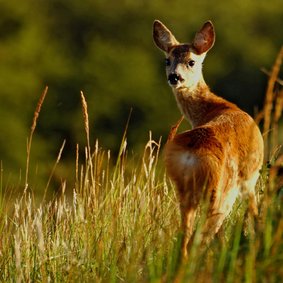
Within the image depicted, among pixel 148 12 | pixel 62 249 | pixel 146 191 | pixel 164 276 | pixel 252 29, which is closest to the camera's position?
pixel 164 276

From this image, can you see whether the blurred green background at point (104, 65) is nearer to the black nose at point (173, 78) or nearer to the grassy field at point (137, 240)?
the black nose at point (173, 78)

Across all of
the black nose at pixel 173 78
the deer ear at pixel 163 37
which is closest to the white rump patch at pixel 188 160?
the black nose at pixel 173 78

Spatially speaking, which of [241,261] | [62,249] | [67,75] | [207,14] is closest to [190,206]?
[62,249]

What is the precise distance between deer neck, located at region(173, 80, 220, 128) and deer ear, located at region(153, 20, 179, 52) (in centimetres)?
87

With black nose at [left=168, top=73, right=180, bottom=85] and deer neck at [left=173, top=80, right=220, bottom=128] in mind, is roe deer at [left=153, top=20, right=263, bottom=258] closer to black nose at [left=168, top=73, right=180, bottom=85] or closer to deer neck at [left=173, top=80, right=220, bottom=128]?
deer neck at [left=173, top=80, right=220, bottom=128]

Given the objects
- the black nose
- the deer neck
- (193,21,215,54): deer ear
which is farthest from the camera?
(193,21,215,54): deer ear

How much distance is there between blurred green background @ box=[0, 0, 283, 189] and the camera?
5128cm

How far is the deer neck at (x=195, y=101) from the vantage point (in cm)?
955

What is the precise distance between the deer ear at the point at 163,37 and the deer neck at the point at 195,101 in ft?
2.86

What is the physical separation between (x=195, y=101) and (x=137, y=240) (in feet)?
12.5

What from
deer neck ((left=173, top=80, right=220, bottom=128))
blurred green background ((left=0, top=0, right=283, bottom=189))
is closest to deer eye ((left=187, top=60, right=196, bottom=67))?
deer neck ((left=173, top=80, right=220, bottom=128))

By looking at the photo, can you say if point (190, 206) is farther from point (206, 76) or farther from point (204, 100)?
point (206, 76)

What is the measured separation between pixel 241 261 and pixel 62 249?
73.8 inches

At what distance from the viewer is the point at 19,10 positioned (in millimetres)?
59750
